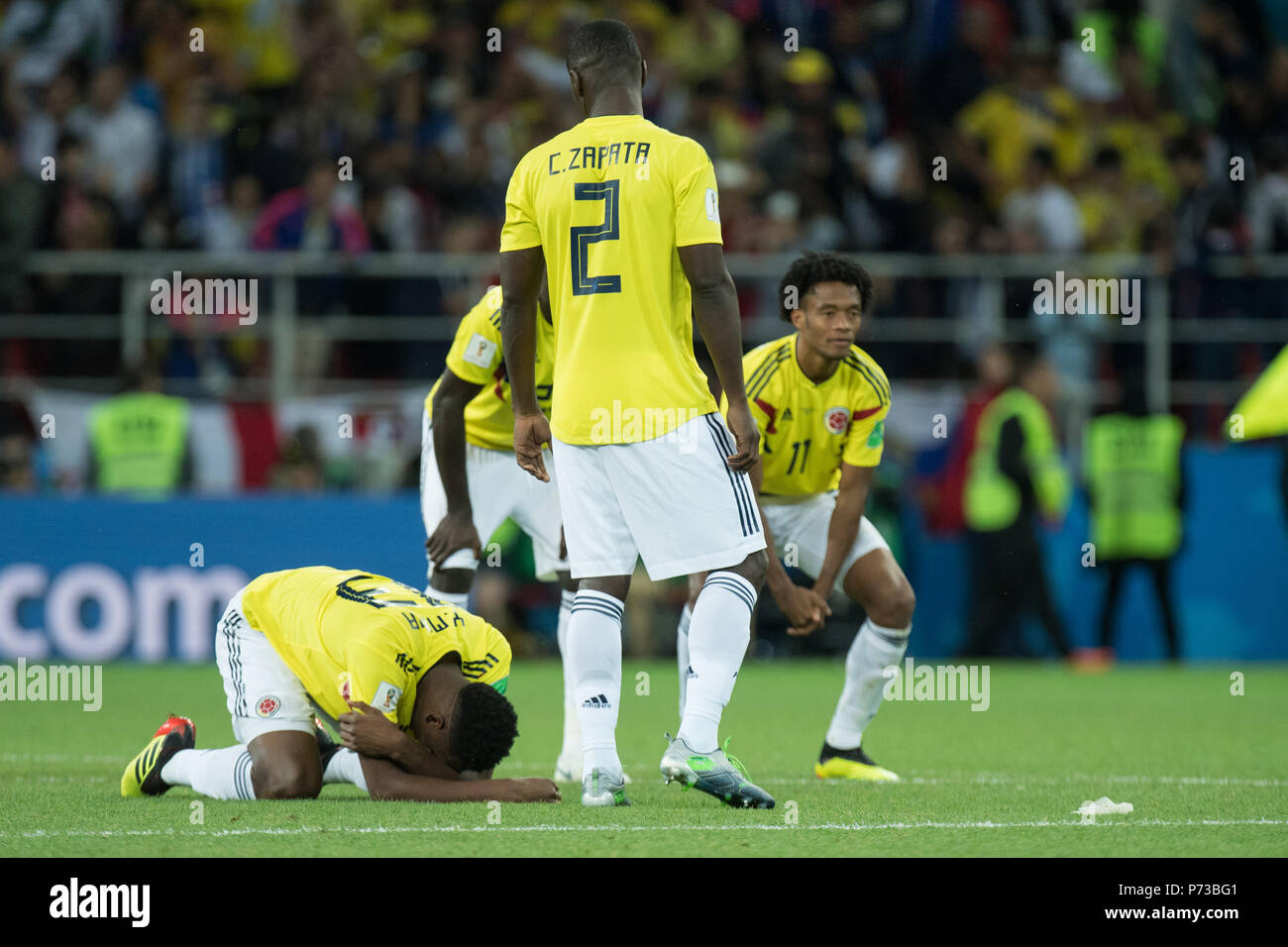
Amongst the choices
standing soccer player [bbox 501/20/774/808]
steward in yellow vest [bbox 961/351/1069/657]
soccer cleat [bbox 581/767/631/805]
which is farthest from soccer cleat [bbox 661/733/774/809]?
steward in yellow vest [bbox 961/351/1069/657]

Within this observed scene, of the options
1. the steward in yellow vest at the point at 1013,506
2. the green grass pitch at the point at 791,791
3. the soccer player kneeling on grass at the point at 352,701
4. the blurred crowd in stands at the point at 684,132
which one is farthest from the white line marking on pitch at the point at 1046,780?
the blurred crowd in stands at the point at 684,132

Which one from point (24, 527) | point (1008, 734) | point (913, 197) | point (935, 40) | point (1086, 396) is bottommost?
point (1008, 734)

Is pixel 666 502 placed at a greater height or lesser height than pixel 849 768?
greater

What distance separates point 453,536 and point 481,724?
5.53ft

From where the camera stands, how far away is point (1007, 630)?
15141 mm

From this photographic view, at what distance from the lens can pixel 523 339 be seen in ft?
20.2

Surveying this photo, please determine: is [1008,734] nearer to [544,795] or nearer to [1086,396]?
[544,795]

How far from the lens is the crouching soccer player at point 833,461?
24.8 feet

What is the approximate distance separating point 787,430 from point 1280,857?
3.10 m

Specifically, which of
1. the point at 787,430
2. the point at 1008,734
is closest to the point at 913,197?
the point at 1008,734

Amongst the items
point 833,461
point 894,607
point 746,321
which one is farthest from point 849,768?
point 746,321

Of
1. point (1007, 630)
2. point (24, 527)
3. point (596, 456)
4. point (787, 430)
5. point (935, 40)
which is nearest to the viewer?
point (596, 456)

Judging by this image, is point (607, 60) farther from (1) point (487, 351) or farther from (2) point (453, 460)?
(2) point (453, 460)

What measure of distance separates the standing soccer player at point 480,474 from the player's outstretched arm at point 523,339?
0.97 m
